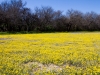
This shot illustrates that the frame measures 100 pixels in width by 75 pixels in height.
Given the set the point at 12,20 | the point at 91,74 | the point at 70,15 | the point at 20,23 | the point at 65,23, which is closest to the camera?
the point at 91,74

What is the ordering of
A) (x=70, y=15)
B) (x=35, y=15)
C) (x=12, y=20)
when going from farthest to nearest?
1. (x=70, y=15)
2. (x=35, y=15)
3. (x=12, y=20)

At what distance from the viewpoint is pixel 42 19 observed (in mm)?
77250

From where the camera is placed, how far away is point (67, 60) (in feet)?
39.2

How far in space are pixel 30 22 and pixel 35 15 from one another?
420 centimetres

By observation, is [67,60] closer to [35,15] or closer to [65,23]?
[35,15]

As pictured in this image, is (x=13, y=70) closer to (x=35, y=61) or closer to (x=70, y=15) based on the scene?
(x=35, y=61)

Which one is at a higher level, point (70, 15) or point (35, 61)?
point (70, 15)

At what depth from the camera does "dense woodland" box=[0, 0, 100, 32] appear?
65688 mm

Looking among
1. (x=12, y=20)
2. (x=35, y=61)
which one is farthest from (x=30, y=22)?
(x=35, y=61)

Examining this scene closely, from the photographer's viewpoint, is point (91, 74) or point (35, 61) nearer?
point (91, 74)

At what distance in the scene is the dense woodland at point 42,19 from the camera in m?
65.7

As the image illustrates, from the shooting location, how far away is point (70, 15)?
87625mm

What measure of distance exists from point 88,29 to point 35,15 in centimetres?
2227

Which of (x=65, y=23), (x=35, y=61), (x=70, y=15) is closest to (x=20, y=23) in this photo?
(x=65, y=23)
